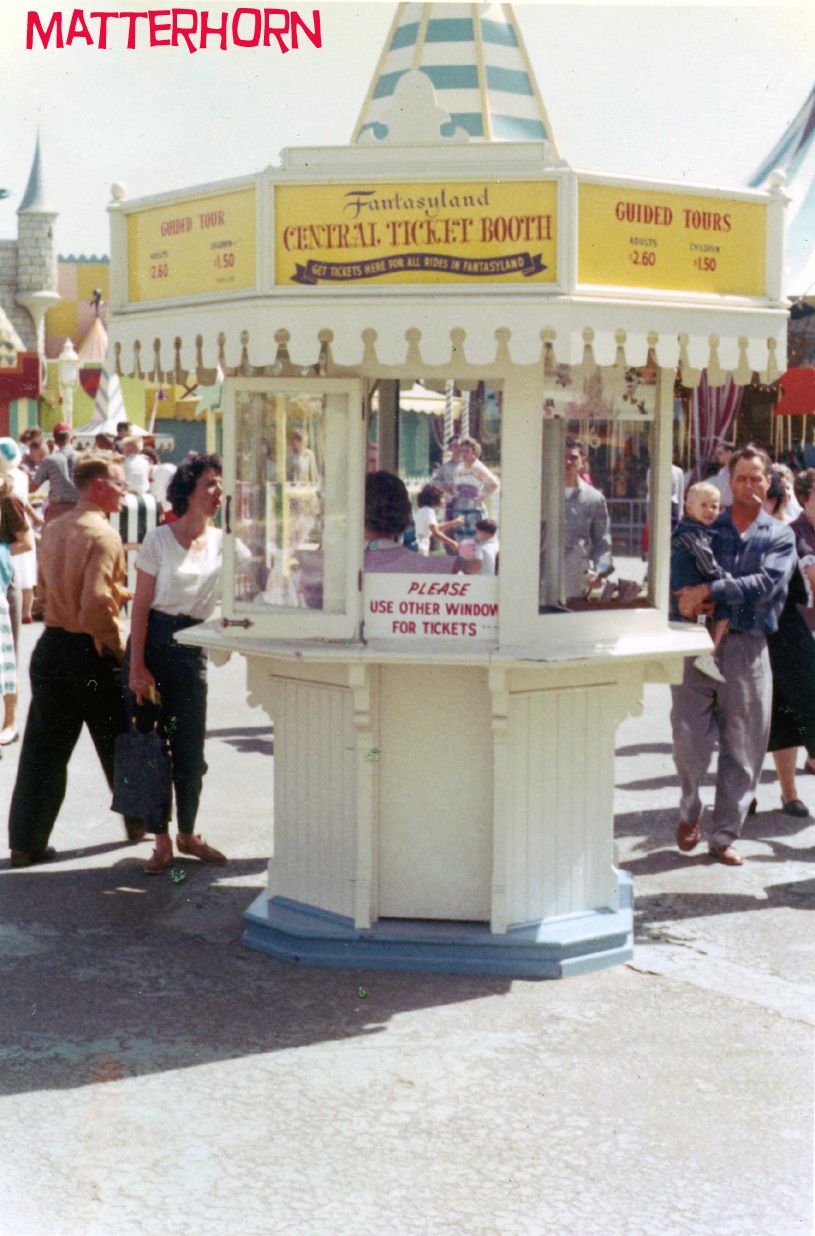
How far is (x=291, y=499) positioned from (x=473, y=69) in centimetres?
186

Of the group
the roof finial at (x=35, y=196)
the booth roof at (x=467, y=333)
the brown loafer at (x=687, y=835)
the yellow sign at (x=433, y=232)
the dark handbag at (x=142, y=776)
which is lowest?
the brown loafer at (x=687, y=835)

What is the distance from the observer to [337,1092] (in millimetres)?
4641

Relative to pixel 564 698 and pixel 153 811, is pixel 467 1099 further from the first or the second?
pixel 153 811

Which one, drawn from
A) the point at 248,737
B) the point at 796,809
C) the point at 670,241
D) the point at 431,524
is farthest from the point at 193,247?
the point at 248,737

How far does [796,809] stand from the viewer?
8195mm

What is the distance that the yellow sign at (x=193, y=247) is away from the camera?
18.1ft

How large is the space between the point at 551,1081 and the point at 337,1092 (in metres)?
0.64

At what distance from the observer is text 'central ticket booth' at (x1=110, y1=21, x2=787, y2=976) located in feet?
17.3

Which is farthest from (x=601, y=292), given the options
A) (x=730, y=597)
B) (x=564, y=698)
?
(x=730, y=597)

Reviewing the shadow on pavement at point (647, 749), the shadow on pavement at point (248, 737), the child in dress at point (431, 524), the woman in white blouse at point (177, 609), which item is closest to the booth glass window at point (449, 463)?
the child in dress at point (431, 524)

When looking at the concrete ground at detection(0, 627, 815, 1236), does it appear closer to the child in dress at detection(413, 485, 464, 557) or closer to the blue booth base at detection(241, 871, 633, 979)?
the blue booth base at detection(241, 871, 633, 979)

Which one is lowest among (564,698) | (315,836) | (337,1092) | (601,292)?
(337,1092)

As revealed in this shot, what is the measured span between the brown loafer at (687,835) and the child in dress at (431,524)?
2256 mm

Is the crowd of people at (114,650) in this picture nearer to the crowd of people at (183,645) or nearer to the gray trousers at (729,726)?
the crowd of people at (183,645)
